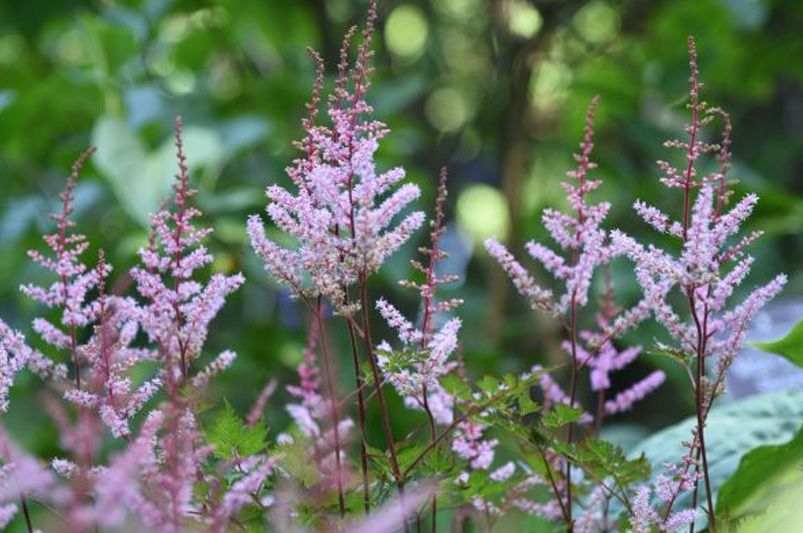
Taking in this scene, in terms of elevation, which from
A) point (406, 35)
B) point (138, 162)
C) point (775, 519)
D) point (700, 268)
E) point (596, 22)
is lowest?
point (775, 519)

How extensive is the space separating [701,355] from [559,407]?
0.30 ft

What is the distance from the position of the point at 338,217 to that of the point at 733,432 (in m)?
0.67

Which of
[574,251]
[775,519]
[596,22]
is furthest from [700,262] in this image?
[596,22]

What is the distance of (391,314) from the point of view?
2.21 feet

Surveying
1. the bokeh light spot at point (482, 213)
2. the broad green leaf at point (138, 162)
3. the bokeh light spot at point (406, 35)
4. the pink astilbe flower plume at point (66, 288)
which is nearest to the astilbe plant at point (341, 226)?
the pink astilbe flower plume at point (66, 288)

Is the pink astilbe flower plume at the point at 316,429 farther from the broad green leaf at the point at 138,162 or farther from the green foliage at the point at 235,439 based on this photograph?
the broad green leaf at the point at 138,162

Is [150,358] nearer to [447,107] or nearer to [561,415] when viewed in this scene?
[561,415]

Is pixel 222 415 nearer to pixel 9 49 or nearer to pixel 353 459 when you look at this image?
pixel 353 459

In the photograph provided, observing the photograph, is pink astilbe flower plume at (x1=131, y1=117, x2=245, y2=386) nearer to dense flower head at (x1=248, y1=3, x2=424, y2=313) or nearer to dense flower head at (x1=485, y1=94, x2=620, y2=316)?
dense flower head at (x1=248, y1=3, x2=424, y2=313)

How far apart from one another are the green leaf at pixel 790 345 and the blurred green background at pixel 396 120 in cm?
95

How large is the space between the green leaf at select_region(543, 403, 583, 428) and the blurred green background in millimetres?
1202

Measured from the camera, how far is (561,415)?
2.24 ft

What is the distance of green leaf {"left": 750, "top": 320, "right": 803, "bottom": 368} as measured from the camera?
3.23 feet

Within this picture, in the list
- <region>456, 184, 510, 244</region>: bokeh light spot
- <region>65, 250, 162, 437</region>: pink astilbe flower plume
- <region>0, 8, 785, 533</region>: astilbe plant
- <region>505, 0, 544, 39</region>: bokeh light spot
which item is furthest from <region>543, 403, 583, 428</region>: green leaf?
<region>456, 184, 510, 244</region>: bokeh light spot
